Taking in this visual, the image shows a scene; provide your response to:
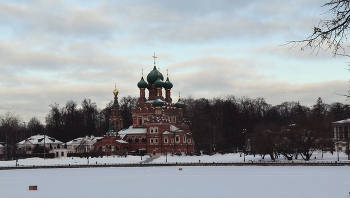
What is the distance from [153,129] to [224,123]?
23.1 m

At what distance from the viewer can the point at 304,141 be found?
6444cm

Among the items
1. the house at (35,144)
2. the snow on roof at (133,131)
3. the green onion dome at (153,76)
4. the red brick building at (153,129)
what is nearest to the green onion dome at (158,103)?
the red brick building at (153,129)

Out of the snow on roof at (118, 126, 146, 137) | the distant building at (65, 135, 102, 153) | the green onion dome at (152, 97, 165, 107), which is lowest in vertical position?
the distant building at (65, 135, 102, 153)

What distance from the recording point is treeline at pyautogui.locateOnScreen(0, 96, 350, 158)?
65500 mm

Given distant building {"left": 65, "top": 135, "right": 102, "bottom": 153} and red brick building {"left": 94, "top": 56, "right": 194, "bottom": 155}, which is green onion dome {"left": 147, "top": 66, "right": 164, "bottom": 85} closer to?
red brick building {"left": 94, "top": 56, "right": 194, "bottom": 155}

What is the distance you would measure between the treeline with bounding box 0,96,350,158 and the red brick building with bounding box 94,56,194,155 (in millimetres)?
5707

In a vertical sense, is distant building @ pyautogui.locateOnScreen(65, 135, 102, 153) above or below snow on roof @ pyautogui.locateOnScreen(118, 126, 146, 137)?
below

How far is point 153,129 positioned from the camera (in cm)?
9350

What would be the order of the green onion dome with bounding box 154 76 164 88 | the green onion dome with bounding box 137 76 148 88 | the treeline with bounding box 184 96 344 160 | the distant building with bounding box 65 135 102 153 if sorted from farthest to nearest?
the green onion dome with bounding box 137 76 148 88, the distant building with bounding box 65 135 102 153, the green onion dome with bounding box 154 76 164 88, the treeline with bounding box 184 96 344 160

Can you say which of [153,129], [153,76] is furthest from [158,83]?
[153,129]

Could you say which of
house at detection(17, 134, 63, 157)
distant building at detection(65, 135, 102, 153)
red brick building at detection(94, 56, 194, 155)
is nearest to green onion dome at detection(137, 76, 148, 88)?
red brick building at detection(94, 56, 194, 155)
